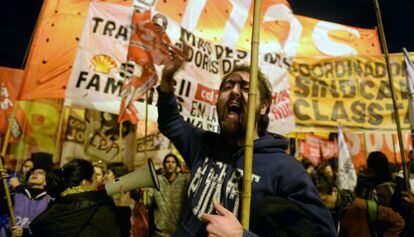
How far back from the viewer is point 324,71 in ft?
23.0

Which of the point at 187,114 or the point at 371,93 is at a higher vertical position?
the point at 371,93

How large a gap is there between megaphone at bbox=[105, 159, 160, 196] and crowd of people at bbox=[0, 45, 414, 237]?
35cm

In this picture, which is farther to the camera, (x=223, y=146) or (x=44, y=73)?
(x=44, y=73)

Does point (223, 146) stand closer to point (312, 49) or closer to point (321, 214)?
point (321, 214)

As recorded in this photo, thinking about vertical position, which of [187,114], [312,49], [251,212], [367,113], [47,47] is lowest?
[251,212]

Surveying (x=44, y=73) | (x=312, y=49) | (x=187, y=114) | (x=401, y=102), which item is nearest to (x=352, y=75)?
(x=401, y=102)

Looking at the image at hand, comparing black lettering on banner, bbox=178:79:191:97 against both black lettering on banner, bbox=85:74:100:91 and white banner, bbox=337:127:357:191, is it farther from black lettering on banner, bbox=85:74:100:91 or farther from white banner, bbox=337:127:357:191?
white banner, bbox=337:127:357:191

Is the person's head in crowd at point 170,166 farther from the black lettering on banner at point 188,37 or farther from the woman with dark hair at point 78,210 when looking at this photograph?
the woman with dark hair at point 78,210

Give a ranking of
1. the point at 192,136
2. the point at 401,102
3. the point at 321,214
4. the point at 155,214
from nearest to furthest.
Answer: the point at 321,214, the point at 192,136, the point at 155,214, the point at 401,102

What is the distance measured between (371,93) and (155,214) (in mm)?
4244

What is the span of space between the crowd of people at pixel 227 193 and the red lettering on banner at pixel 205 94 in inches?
63.6

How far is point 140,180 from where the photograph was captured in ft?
9.48

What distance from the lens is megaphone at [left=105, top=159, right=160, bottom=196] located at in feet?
9.21

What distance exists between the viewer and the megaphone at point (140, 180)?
111 inches
